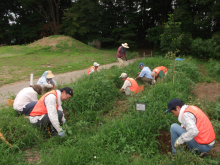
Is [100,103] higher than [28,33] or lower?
lower

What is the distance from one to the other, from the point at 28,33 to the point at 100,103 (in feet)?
92.6

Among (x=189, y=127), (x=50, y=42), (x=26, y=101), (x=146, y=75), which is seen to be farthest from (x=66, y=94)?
(x=50, y=42)

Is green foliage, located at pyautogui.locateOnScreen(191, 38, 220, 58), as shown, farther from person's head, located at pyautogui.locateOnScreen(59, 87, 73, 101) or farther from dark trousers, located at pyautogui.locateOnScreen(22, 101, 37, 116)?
dark trousers, located at pyautogui.locateOnScreen(22, 101, 37, 116)

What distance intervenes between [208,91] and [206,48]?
23.5 ft

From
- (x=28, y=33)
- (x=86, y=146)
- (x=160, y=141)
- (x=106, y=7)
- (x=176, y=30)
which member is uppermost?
(x=106, y=7)

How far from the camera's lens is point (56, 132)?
128 inches

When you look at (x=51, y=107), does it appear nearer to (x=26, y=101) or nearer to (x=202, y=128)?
(x=26, y=101)

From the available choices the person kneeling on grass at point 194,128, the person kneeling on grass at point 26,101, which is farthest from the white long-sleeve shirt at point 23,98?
the person kneeling on grass at point 194,128

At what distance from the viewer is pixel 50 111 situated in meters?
2.94

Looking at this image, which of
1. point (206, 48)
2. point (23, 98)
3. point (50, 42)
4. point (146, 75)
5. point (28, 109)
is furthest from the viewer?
point (50, 42)

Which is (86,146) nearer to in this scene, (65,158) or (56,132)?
(65,158)

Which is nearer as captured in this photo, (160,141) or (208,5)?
(160,141)

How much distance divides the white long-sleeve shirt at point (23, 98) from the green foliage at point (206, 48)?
467 inches

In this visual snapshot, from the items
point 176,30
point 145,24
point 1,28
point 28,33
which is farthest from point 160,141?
point 1,28
